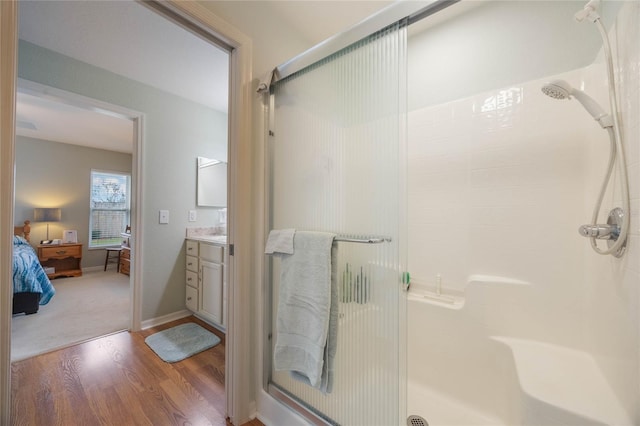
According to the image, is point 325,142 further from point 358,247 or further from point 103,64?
point 103,64

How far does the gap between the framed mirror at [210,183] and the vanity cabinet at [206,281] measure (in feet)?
1.82

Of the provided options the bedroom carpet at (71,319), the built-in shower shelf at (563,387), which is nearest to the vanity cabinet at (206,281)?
the bedroom carpet at (71,319)

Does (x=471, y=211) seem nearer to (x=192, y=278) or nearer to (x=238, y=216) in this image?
(x=238, y=216)

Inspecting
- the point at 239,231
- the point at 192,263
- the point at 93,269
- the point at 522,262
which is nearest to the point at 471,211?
the point at 522,262

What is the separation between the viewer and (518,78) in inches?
58.7

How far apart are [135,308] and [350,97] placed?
2.70 m

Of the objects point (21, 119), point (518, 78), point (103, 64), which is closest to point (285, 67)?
point (518, 78)

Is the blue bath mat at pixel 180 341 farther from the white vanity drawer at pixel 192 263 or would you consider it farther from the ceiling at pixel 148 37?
the ceiling at pixel 148 37

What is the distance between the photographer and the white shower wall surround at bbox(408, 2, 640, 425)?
901 millimetres

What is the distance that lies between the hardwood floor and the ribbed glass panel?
2.42 ft

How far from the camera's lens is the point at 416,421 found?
1.32 m

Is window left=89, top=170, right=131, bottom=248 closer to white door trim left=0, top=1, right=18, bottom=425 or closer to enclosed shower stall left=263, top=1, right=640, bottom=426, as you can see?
white door trim left=0, top=1, right=18, bottom=425

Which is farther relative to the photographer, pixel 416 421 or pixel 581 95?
pixel 416 421

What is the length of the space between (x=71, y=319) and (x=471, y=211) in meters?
3.83
